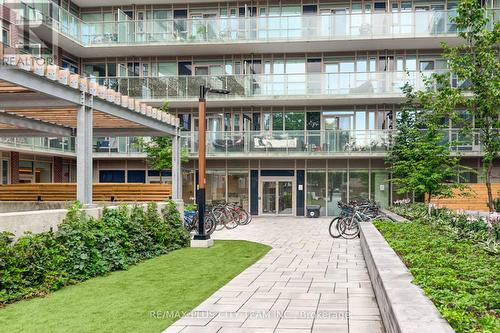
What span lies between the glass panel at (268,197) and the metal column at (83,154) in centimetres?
1695

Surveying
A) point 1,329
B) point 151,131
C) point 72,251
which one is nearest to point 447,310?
point 1,329

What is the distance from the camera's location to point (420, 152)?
19969 millimetres

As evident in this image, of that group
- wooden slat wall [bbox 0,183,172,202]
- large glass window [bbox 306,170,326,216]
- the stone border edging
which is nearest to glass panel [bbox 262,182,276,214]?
large glass window [bbox 306,170,326,216]

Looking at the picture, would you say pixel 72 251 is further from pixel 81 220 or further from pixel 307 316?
pixel 307 316

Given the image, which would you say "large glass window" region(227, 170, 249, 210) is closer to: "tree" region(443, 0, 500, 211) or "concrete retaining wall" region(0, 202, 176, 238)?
"tree" region(443, 0, 500, 211)

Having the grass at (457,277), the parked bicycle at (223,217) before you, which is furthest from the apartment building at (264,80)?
the grass at (457,277)

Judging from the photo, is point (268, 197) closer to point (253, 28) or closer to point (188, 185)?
point (188, 185)

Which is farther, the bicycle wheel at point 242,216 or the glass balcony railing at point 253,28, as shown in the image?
the glass balcony railing at point 253,28

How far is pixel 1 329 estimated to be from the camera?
5406 millimetres

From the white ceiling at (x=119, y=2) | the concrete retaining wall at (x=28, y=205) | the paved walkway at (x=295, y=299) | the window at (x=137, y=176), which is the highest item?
the white ceiling at (x=119, y=2)

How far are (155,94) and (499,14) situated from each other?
17.7 m

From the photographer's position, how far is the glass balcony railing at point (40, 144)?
2108 centimetres

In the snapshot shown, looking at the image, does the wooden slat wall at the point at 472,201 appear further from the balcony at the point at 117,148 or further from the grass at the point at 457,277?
the balcony at the point at 117,148

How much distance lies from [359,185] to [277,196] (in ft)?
14.5
